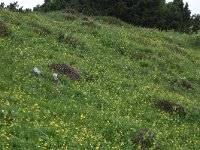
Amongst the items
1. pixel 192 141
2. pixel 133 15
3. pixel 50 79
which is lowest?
pixel 192 141

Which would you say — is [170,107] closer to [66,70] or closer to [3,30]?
[66,70]

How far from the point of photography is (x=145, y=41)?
34781mm

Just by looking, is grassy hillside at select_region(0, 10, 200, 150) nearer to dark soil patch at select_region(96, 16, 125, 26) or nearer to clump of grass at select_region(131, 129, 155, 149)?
clump of grass at select_region(131, 129, 155, 149)

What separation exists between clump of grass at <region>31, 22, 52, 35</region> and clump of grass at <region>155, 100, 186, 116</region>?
33.7ft

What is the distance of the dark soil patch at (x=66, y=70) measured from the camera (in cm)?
2153

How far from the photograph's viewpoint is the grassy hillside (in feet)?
48.7

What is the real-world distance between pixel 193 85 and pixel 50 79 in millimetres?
10696

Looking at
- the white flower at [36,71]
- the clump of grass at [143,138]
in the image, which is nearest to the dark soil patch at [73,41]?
the white flower at [36,71]

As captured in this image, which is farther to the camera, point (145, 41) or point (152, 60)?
point (145, 41)

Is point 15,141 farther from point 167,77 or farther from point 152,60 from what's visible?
point 152,60

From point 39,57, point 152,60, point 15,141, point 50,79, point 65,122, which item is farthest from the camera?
point 152,60

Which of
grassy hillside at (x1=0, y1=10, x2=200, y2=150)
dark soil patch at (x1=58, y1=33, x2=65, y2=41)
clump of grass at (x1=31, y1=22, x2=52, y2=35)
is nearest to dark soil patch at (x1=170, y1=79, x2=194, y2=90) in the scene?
grassy hillside at (x1=0, y1=10, x2=200, y2=150)

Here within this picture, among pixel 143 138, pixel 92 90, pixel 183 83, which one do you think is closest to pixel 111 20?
pixel 183 83

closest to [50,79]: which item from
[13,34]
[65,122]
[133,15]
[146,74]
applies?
[65,122]
